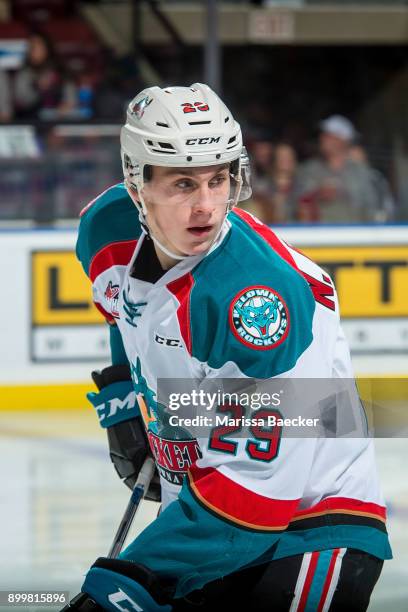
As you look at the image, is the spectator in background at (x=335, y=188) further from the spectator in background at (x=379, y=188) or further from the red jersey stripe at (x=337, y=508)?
the red jersey stripe at (x=337, y=508)

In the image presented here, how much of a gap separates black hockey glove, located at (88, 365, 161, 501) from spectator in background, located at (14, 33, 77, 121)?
4.39m

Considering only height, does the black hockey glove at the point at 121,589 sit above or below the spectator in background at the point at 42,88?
above

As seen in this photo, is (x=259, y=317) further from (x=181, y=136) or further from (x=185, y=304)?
(x=181, y=136)

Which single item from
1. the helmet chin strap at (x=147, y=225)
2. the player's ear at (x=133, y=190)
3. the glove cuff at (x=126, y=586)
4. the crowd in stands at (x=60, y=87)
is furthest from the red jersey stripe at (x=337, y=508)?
the crowd in stands at (x=60, y=87)

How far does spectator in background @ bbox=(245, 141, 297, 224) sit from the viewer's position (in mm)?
5625

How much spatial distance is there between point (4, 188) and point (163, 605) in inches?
165

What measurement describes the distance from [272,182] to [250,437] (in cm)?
435

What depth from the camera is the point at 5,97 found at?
21.2ft

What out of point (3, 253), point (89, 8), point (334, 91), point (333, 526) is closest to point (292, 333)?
point (333, 526)

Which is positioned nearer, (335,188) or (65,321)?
(65,321)

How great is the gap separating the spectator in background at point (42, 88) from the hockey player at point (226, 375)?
15.6 feet

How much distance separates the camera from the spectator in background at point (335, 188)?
5.62 m

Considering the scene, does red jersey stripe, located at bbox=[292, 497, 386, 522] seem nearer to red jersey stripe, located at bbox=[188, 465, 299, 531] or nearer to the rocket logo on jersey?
red jersey stripe, located at bbox=[188, 465, 299, 531]

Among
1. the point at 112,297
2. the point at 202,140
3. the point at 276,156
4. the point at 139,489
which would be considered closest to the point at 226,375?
the point at 202,140
